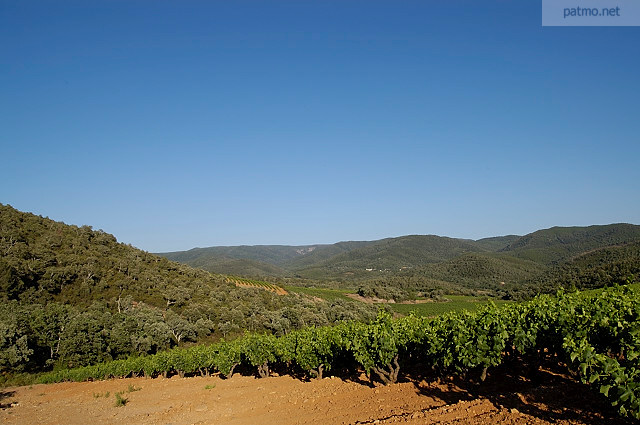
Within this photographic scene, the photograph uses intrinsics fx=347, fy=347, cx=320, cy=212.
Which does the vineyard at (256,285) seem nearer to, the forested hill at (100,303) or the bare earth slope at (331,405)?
the forested hill at (100,303)

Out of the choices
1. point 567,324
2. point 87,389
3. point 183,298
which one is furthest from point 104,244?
point 567,324

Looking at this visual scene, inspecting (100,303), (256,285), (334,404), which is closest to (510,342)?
(334,404)

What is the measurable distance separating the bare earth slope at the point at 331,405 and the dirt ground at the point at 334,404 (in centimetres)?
2

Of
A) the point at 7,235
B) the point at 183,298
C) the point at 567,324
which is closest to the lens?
the point at 567,324

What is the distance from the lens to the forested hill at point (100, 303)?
38.4 metres

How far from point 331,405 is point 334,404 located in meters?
0.10

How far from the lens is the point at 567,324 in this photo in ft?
27.1

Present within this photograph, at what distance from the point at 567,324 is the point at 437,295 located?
11147 centimetres

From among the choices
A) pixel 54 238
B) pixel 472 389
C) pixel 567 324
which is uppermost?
pixel 54 238

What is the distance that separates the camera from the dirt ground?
7.36m

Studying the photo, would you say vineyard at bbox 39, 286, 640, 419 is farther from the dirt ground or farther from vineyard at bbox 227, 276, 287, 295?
vineyard at bbox 227, 276, 287, 295

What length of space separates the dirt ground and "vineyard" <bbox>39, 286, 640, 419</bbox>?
60 cm

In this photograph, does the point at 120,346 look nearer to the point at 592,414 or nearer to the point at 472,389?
the point at 472,389

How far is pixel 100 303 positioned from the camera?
1861 inches
